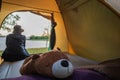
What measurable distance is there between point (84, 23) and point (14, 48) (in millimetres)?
Answer: 631

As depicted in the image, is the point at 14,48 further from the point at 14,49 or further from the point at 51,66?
the point at 51,66

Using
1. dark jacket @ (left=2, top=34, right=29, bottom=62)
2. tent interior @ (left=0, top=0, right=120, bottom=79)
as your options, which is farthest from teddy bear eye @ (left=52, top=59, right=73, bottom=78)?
dark jacket @ (left=2, top=34, right=29, bottom=62)

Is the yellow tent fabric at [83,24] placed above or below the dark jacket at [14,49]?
above

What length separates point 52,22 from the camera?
214cm

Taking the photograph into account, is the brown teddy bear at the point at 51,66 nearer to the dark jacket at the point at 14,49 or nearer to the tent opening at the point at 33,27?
the dark jacket at the point at 14,49

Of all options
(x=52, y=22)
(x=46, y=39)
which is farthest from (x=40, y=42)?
(x=52, y=22)

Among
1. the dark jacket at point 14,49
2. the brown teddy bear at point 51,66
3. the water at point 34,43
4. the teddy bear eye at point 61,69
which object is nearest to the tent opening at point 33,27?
the water at point 34,43

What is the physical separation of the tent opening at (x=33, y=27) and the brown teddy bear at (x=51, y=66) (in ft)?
2.86

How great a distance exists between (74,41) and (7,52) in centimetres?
66

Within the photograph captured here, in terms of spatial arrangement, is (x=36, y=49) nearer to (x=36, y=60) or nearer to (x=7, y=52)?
(x=7, y=52)

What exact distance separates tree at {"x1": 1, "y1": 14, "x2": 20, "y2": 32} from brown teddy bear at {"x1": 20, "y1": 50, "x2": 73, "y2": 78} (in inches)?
34.1

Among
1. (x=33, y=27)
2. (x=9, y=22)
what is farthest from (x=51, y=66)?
(x=33, y=27)

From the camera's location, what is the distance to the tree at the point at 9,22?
1.88 metres

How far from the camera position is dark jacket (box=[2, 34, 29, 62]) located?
1.77m
